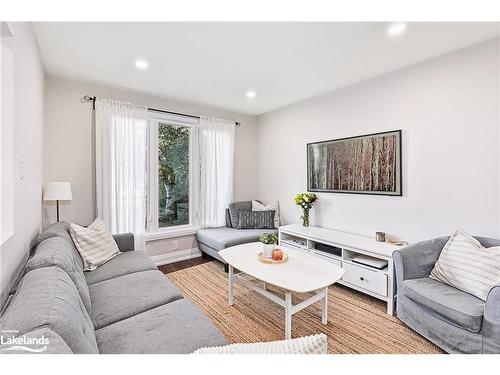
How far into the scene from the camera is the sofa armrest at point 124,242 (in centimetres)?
276

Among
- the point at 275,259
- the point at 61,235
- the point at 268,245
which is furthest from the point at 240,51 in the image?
the point at 61,235

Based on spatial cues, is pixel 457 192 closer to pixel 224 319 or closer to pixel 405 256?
pixel 405 256

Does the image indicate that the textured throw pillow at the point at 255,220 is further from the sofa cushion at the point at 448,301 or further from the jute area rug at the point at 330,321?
the sofa cushion at the point at 448,301

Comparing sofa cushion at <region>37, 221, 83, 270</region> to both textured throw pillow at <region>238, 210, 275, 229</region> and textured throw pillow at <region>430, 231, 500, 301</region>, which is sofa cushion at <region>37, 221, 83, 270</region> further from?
textured throw pillow at <region>430, 231, 500, 301</region>

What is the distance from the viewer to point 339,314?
2.26 meters

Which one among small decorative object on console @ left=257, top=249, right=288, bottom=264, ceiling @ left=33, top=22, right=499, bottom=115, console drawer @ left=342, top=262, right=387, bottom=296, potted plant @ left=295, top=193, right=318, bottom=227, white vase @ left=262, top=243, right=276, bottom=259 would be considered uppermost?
ceiling @ left=33, top=22, right=499, bottom=115

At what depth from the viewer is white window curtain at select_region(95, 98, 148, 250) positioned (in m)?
3.03

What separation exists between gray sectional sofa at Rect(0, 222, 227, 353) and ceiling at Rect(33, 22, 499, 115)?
168 cm

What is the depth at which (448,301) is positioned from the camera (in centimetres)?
169

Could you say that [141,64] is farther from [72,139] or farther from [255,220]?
[255,220]

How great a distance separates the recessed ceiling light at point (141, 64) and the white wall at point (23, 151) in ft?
2.62

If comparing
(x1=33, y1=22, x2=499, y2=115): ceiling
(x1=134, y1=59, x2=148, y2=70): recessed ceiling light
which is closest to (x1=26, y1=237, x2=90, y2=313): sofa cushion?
(x1=33, y1=22, x2=499, y2=115): ceiling
